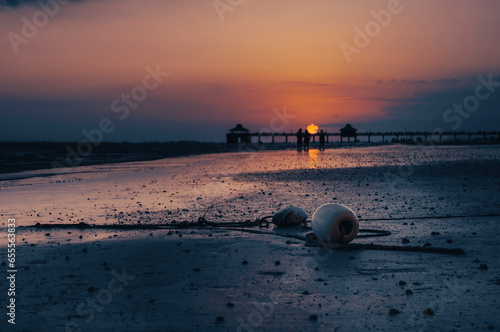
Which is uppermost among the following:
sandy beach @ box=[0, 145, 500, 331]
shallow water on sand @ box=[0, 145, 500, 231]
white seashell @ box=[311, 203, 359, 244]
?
white seashell @ box=[311, 203, 359, 244]

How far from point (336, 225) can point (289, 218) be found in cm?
237

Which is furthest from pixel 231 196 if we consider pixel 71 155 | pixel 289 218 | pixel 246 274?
pixel 71 155

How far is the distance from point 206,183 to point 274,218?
34.5 feet

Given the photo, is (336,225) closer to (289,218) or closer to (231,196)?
(289,218)

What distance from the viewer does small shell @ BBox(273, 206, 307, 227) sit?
10.6m

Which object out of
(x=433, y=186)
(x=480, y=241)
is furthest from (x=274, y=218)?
(x=433, y=186)

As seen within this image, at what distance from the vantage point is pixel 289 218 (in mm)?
10594

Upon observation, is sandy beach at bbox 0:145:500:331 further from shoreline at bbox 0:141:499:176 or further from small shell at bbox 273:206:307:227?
shoreline at bbox 0:141:499:176

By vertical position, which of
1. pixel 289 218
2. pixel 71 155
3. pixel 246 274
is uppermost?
pixel 71 155

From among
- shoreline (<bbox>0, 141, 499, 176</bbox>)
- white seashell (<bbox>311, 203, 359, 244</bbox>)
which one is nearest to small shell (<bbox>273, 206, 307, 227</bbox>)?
white seashell (<bbox>311, 203, 359, 244</bbox>)

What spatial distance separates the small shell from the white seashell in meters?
2.05

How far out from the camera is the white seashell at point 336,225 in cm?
833

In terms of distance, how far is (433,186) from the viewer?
18.0 metres

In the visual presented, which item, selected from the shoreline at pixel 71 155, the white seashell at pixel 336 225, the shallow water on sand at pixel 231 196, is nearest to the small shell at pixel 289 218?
the shallow water on sand at pixel 231 196
